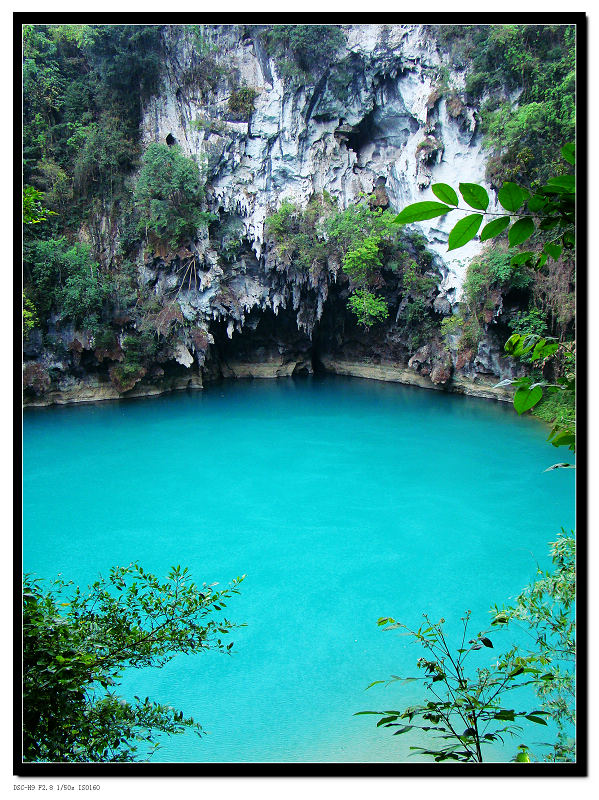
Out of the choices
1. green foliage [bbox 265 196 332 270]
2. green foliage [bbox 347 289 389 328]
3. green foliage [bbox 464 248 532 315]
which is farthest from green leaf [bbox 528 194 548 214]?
green foliage [bbox 265 196 332 270]

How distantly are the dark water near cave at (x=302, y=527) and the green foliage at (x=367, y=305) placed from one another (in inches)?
53.3

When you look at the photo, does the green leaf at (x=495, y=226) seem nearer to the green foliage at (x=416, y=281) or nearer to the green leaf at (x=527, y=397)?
the green leaf at (x=527, y=397)

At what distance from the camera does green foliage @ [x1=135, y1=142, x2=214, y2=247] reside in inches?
346

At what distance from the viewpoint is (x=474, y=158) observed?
8.21 metres

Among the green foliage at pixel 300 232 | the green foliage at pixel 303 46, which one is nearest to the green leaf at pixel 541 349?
the green foliage at pixel 300 232

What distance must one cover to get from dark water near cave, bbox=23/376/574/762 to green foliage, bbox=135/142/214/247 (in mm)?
2753

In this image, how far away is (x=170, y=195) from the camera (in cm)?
892

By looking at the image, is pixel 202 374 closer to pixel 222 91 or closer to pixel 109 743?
pixel 222 91

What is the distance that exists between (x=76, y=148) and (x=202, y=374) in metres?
4.08

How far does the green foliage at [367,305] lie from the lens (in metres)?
9.19

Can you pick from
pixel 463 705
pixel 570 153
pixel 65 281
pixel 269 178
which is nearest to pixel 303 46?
pixel 269 178

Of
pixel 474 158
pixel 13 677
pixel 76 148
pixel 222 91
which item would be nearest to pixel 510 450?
pixel 474 158

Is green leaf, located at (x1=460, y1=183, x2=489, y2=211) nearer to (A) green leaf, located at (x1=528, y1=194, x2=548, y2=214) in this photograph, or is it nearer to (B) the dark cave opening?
(A) green leaf, located at (x1=528, y1=194, x2=548, y2=214)

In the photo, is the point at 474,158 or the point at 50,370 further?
the point at 50,370
